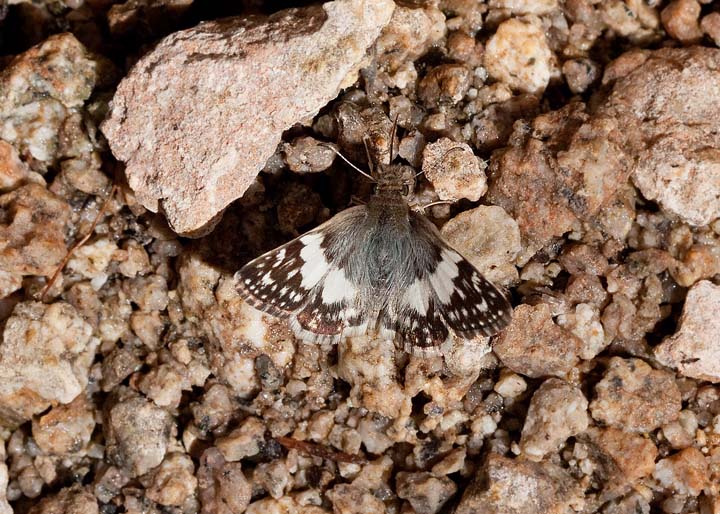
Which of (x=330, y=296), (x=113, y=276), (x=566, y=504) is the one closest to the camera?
(x=566, y=504)

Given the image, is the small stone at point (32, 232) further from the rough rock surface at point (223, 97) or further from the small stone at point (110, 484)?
the small stone at point (110, 484)

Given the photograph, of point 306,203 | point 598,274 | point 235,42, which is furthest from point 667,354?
point 235,42

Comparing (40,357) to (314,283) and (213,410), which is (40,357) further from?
(314,283)

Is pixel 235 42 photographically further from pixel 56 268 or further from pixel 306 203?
pixel 56 268

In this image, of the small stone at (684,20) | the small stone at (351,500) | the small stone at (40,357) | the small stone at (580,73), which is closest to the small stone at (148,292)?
the small stone at (40,357)

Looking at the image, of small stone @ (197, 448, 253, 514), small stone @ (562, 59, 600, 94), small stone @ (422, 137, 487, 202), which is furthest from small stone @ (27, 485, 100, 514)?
small stone @ (562, 59, 600, 94)

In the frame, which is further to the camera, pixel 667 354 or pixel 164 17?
pixel 164 17

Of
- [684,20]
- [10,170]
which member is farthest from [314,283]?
[684,20]
